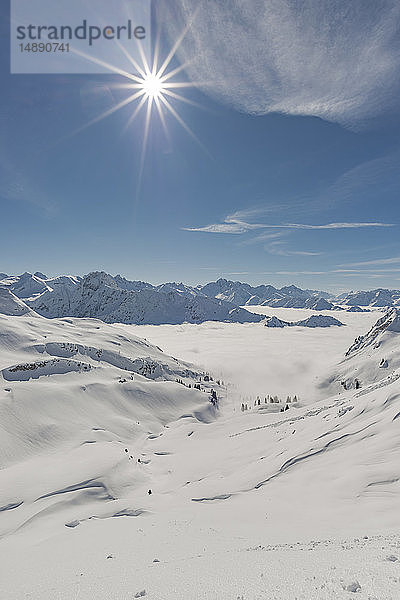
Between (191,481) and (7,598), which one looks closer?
(7,598)

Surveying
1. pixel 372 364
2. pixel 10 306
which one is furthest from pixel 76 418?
pixel 10 306

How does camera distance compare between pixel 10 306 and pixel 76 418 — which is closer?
pixel 76 418

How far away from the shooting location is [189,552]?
865 cm

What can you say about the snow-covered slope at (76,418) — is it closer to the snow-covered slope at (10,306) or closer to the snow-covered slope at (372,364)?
the snow-covered slope at (372,364)

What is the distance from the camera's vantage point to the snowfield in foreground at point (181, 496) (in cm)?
686

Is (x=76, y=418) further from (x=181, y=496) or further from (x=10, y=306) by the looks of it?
(x=10, y=306)

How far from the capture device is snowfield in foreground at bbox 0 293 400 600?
22.5 feet

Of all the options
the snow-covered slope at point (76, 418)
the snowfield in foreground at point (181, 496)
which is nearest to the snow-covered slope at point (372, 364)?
the snowfield in foreground at point (181, 496)

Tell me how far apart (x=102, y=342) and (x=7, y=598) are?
56.6m

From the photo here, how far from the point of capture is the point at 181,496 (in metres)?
17.4

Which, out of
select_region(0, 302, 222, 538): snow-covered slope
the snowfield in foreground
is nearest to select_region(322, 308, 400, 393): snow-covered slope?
the snowfield in foreground

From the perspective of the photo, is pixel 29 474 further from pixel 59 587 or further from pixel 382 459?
pixel 382 459

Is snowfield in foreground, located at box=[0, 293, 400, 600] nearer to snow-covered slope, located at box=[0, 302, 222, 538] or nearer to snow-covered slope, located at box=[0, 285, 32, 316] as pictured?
snow-covered slope, located at box=[0, 302, 222, 538]

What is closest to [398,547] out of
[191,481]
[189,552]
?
[189,552]
